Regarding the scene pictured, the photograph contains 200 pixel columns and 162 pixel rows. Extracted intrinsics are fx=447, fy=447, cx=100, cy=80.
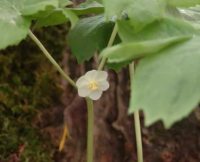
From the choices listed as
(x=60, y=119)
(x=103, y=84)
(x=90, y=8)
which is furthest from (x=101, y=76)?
(x=60, y=119)

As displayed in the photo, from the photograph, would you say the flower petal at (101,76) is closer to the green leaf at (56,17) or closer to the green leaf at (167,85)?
the green leaf at (56,17)

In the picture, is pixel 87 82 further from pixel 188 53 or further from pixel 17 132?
pixel 17 132

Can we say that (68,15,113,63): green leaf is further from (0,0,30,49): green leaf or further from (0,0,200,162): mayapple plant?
(0,0,30,49): green leaf

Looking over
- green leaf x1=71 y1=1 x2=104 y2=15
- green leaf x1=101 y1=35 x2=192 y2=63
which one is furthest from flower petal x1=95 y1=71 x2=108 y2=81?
green leaf x1=101 y1=35 x2=192 y2=63

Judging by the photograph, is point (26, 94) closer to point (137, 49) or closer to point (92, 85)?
point (92, 85)

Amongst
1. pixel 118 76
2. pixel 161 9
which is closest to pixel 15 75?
pixel 118 76

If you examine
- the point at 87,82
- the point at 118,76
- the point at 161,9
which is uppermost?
the point at 161,9

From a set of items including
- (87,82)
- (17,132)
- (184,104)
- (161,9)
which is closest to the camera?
(184,104)

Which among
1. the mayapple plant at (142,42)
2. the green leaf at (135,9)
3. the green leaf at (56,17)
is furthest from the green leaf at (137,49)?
the green leaf at (56,17)
